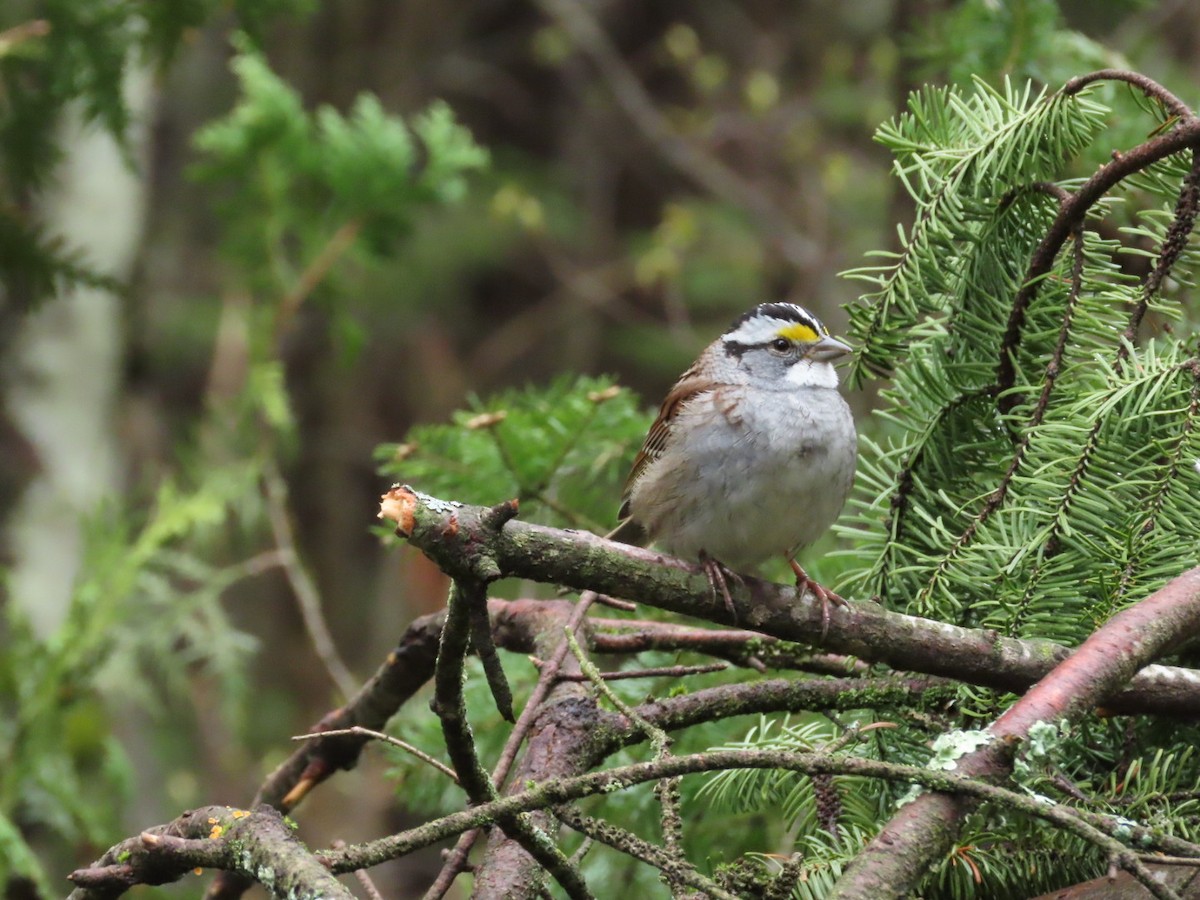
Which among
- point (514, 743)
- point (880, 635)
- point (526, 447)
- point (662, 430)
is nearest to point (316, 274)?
point (526, 447)

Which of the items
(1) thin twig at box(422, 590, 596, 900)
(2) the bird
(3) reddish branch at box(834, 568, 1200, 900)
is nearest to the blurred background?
(2) the bird

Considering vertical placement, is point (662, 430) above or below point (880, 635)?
above

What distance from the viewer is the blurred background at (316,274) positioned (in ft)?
13.7

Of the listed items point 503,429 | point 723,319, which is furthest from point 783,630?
point 723,319

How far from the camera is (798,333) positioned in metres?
3.54

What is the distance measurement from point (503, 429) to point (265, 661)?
7.79 meters

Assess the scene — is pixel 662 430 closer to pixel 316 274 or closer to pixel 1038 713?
pixel 1038 713

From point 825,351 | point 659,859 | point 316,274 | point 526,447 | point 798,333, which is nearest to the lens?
point 659,859

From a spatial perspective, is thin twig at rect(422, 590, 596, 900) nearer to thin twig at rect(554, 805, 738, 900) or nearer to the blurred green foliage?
thin twig at rect(554, 805, 738, 900)

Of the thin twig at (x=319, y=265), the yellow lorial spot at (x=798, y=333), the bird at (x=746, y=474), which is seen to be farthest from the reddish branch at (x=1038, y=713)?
the thin twig at (x=319, y=265)

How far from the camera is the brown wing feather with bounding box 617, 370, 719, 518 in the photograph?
125 inches

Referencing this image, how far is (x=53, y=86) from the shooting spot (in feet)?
13.3

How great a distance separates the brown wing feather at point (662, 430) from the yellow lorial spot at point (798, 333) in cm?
30

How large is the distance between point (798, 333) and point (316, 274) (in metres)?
2.08
